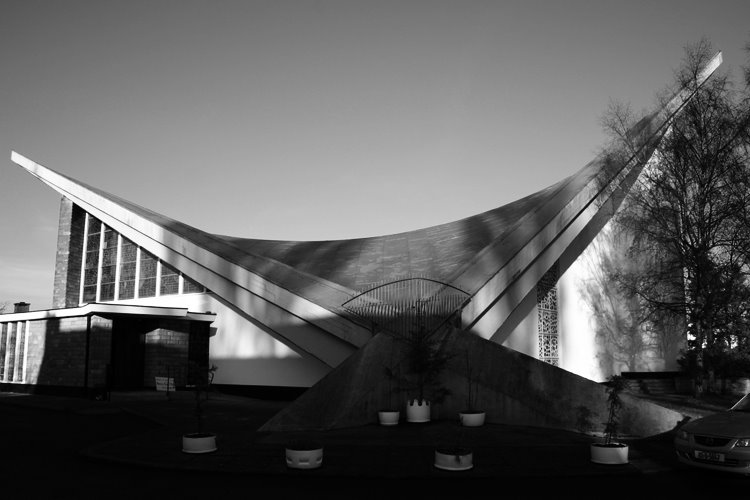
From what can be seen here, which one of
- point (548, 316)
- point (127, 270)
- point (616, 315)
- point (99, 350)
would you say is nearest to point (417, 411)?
point (548, 316)

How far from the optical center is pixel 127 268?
26.3 metres

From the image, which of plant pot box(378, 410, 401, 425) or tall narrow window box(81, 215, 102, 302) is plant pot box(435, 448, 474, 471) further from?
tall narrow window box(81, 215, 102, 302)

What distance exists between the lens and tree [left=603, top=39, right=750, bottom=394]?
17875 millimetres

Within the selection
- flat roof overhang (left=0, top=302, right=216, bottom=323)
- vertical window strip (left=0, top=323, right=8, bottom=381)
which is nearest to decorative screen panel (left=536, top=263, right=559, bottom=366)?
flat roof overhang (left=0, top=302, right=216, bottom=323)

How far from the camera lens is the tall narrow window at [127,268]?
1027 inches

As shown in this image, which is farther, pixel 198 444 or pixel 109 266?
pixel 109 266

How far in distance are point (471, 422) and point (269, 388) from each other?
1080cm

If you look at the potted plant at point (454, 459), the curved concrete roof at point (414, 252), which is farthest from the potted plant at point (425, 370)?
the potted plant at point (454, 459)

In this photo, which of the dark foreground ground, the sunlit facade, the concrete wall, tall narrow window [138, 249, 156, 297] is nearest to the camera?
the dark foreground ground

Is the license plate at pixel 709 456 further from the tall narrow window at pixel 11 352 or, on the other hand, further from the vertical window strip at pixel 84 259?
the vertical window strip at pixel 84 259

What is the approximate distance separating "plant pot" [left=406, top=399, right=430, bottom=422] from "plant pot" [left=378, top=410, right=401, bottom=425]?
269 mm

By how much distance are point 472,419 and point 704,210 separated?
11.5 metres

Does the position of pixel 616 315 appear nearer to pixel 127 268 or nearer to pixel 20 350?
pixel 127 268

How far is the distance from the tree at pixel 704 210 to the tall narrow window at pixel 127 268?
19169mm
